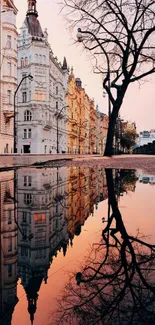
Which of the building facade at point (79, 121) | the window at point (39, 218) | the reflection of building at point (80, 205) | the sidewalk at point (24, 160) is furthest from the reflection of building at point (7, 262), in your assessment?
the building facade at point (79, 121)

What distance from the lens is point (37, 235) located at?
268cm

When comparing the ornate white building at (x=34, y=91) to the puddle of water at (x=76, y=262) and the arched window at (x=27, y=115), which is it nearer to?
the arched window at (x=27, y=115)

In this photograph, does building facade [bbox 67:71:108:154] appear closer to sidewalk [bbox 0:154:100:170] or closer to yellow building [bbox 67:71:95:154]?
yellow building [bbox 67:71:95:154]

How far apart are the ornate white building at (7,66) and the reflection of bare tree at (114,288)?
4480 centimetres

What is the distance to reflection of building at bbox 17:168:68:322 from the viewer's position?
1779 mm

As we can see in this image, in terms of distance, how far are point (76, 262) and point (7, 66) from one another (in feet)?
157

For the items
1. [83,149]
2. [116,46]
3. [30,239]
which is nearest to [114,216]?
[30,239]

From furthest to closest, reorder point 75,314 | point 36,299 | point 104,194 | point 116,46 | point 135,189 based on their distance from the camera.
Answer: point 116,46 < point 135,189 < point 104,194 < point 36,299 < point 75,314

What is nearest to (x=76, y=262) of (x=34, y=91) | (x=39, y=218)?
(x=39, y=218)

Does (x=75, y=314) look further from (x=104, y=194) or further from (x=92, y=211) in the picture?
(x=104, y=194)

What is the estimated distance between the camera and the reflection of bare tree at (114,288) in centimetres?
140

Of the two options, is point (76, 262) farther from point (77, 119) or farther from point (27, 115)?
point (77, 119)

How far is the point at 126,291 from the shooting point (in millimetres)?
1644

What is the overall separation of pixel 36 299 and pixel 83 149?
108880mm
